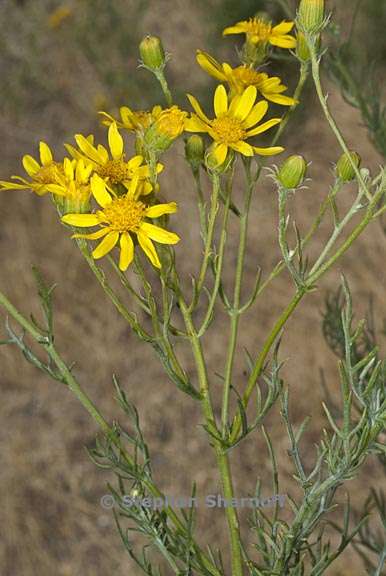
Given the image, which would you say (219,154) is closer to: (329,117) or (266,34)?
(329,117)

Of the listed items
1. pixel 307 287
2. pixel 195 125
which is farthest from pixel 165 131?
pixel 307 287

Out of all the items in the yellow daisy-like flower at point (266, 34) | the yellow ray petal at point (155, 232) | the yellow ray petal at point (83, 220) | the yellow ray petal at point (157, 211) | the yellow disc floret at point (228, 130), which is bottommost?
the yellow ray petal at point (155, 232)

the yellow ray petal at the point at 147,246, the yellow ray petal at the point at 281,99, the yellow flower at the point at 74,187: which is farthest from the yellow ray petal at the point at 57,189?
the yellow ray petal at the point at 281,99

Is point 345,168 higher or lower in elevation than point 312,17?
lower

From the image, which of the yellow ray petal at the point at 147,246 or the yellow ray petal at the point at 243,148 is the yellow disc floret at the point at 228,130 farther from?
the yellow ray petal at the point at 147,246

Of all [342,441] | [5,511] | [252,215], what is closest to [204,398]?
[342,441]

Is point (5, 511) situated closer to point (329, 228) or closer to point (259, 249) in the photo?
point (259, 249)

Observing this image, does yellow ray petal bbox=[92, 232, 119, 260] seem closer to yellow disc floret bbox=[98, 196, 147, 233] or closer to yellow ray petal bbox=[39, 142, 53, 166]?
yellow disc floret bbox=[98, 196, 147, 233]
